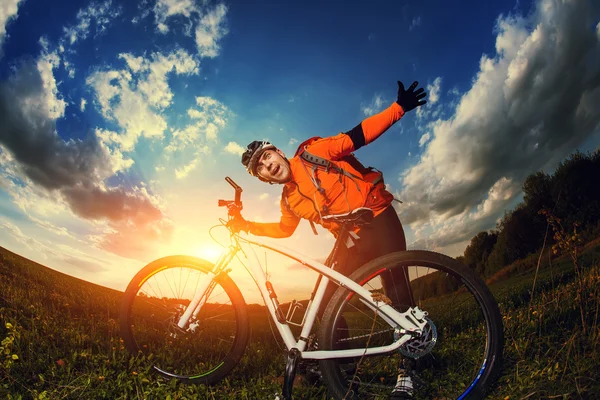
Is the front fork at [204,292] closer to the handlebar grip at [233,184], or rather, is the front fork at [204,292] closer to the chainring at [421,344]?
the handlebar grip at [233,184]

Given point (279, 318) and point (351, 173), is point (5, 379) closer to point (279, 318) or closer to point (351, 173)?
point (279, 318)

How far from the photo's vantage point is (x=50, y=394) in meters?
3.26

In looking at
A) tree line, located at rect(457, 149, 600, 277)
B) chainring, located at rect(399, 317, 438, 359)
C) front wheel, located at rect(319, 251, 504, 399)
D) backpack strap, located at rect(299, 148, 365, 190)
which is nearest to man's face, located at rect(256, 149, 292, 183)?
backpack strap, located at rect(299, 148, 365, 190)

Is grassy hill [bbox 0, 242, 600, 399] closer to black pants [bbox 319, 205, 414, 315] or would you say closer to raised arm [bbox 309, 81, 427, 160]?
black pants [bbox 319, 205, 414, 315]

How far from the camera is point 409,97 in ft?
11.7

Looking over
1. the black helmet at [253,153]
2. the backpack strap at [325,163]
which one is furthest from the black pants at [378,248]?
the black helmet at [253,153]

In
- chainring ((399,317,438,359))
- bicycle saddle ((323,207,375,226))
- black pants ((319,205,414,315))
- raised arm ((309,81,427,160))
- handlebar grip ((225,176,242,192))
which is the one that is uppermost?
raised arm ((309,81,427,160))

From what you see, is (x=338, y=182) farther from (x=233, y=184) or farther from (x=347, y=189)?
(x=233, y=184)

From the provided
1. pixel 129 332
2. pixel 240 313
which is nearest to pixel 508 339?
pixel 240 313

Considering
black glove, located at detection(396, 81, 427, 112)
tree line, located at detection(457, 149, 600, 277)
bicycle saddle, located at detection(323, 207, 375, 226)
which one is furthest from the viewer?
tree line, located at detection(457, 149, 600, 277)

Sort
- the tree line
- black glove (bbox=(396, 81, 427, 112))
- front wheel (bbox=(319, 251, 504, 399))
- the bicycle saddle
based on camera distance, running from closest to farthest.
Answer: front wheel (bbox=(319, 251, 504, 399)) < the bicycle saddle < black glove (bbox=(396, 81, 427, 112)) < the tree line

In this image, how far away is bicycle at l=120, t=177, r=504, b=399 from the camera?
2980 millimetres

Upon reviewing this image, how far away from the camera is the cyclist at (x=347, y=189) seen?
356cm

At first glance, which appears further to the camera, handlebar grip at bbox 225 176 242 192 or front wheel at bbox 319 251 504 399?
handlebar grip at bbox 225 176 242 192
